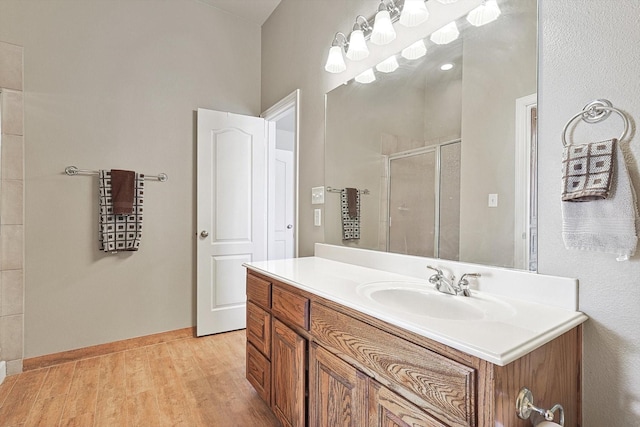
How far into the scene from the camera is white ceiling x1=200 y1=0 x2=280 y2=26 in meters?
2.84

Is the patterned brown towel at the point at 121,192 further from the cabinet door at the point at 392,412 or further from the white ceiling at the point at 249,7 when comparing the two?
the cabinet door at the point at 392,412

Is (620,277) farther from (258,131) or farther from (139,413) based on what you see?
(258,131)

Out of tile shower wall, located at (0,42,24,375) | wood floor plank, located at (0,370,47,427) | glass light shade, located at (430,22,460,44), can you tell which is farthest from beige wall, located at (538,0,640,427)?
tile shower wall, located at (0,42,24,375)

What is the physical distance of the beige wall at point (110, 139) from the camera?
7.40 ft

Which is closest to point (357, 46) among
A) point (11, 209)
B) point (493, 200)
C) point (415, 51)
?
point (415, 51)

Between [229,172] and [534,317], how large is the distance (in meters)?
2.58

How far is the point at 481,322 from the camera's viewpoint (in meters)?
0.88

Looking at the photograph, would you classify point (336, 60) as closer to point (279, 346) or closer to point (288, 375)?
point (279, 346)

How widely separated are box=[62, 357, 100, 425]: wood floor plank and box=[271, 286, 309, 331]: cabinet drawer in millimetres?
1244

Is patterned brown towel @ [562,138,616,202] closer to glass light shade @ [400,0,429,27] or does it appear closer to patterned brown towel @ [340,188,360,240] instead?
glass light shade @ [400,0,429,27]

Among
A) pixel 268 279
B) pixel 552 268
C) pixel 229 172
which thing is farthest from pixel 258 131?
pixel 552 268

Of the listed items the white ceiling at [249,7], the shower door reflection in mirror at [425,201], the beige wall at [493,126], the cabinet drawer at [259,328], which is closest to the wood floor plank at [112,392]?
the cabinet drawer at [259,328]

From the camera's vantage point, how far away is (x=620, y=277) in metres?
0.89

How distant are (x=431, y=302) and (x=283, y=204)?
348cm
